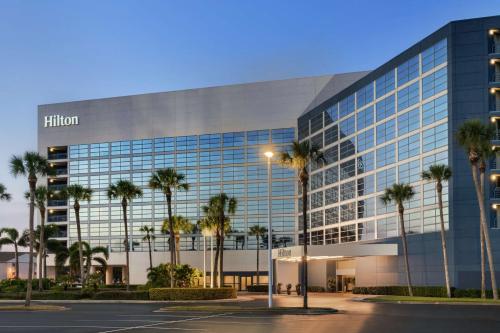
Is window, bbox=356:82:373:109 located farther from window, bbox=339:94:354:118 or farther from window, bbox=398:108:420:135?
window, bbox=398:108:420:135

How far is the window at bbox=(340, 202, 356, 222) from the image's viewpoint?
90.4 meters

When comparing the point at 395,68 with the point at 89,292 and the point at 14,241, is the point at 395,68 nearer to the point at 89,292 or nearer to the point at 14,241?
the point at 89,292

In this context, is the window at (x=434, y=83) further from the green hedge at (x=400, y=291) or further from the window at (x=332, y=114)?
the window at (x=332, y=114)

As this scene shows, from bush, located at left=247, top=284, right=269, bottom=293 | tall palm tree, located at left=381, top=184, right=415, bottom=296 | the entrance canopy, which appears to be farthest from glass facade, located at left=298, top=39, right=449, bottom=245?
bush, located at left=247, top=284, right=269, bottom=293

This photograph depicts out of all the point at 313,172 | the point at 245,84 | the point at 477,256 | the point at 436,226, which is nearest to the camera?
the point at 477,256

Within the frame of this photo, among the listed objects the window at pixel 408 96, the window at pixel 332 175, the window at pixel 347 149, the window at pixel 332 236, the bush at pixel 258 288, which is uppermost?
the window at pixel 408 96

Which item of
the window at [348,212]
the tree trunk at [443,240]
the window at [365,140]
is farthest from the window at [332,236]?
the tree trunk at [443,240]

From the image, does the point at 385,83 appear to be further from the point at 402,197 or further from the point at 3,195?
the point at 3,195

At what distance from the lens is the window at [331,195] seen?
95.5 meters

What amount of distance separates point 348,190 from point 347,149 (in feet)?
18.0

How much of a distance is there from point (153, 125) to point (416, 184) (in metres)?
59.1

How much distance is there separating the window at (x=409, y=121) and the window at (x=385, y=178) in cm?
494

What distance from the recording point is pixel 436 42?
72.6 metres

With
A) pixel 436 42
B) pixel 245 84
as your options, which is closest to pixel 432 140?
pixel 436 42
